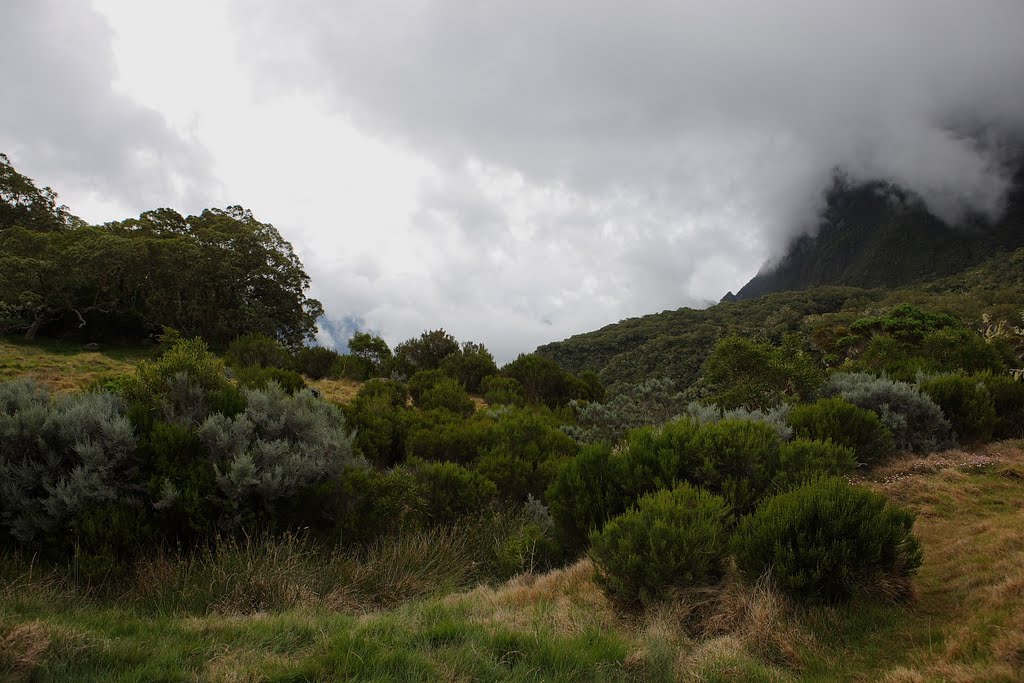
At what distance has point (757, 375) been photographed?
33.9 feet

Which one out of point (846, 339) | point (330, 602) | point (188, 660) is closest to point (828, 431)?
point (330, 602)

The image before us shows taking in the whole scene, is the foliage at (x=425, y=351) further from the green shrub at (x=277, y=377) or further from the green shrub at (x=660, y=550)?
the green shrub at (x=660, y=550)

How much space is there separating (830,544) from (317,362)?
16817mm

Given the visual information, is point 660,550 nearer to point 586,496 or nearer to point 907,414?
point 586,496

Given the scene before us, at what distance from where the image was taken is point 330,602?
167 inches

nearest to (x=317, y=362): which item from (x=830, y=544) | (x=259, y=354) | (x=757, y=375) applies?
(x=259, y=354)

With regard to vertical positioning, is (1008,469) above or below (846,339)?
below

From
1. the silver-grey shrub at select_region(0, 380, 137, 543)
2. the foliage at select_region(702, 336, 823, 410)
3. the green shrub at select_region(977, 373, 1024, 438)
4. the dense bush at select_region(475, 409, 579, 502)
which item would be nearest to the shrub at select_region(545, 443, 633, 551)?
the dense bush at select_region(475, 409, 579, 502)

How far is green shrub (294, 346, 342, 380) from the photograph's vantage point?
1764 cm

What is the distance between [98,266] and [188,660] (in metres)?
25.0

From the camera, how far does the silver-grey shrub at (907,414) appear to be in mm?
7832

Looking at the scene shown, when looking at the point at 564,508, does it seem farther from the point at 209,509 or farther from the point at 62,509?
the point at 62,509

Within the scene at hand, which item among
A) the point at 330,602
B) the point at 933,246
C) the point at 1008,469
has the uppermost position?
the point at 933,246

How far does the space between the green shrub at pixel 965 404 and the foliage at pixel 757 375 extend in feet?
6.17
